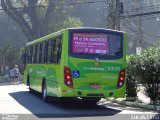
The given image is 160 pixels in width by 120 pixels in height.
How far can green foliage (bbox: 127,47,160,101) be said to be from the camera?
1694 centimetres

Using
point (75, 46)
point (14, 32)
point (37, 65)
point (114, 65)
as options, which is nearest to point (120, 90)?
point (114, 65)

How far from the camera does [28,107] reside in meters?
16.6

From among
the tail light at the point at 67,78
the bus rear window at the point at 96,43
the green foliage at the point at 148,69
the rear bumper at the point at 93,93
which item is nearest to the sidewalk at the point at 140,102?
the green foliage at the point at 148,69

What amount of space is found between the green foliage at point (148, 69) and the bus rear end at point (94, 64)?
45.3 inches

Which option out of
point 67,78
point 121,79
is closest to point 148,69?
point 121,79

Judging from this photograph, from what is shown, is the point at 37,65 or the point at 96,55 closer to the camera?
the point at 96,55

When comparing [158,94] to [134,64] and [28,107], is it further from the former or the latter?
[28,107]

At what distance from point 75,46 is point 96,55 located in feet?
2.82

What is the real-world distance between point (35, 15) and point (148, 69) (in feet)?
145

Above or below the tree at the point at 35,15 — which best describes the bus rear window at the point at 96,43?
below

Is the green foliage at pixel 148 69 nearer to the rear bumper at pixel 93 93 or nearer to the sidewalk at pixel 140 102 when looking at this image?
the sidewalk at pixel 140 102

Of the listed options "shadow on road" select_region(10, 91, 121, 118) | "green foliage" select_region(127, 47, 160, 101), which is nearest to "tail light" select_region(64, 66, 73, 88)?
"shadow on road" select_region(10, 91, 121, 118)

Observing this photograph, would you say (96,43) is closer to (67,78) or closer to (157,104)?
(67,78)

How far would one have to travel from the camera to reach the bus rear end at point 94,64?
1577cm
